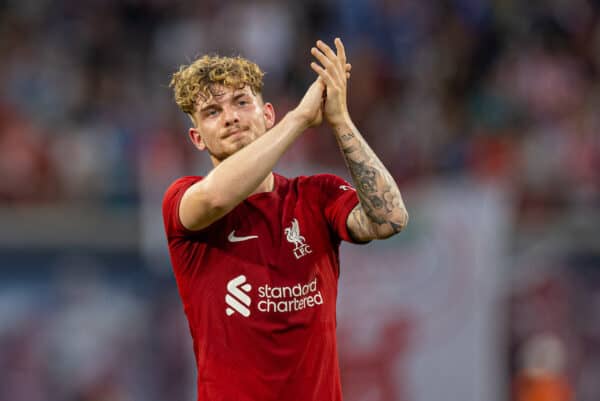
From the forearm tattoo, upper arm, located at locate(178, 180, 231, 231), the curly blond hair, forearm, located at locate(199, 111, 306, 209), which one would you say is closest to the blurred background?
the curly blond hair

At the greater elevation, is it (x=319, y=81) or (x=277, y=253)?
(x=319, y=81)

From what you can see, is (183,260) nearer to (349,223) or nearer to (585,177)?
(349,223)

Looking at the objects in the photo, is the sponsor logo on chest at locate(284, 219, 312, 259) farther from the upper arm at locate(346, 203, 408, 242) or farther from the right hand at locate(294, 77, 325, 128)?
the right hand at locate(294, 77, 325, 128)

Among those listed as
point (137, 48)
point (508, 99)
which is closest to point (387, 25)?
point (508, 99)

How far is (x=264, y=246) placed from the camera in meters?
3.99

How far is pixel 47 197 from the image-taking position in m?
9.74

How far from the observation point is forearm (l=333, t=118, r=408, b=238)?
3.91 meters

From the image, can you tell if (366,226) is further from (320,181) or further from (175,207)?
(175,207)

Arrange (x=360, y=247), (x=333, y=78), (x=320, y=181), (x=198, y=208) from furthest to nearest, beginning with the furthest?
(x=360, y=247) < (x=320, y=181) < (x=333, y=78) < (x=198, y=208)

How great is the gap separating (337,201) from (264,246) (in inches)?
14.7

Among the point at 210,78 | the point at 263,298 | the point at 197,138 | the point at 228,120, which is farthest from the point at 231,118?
the point at 263,298

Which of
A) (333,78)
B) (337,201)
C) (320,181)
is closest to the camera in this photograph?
(333,78)

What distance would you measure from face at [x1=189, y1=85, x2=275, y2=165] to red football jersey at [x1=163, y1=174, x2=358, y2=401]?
0.62 feet

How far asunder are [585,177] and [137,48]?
213 inches
